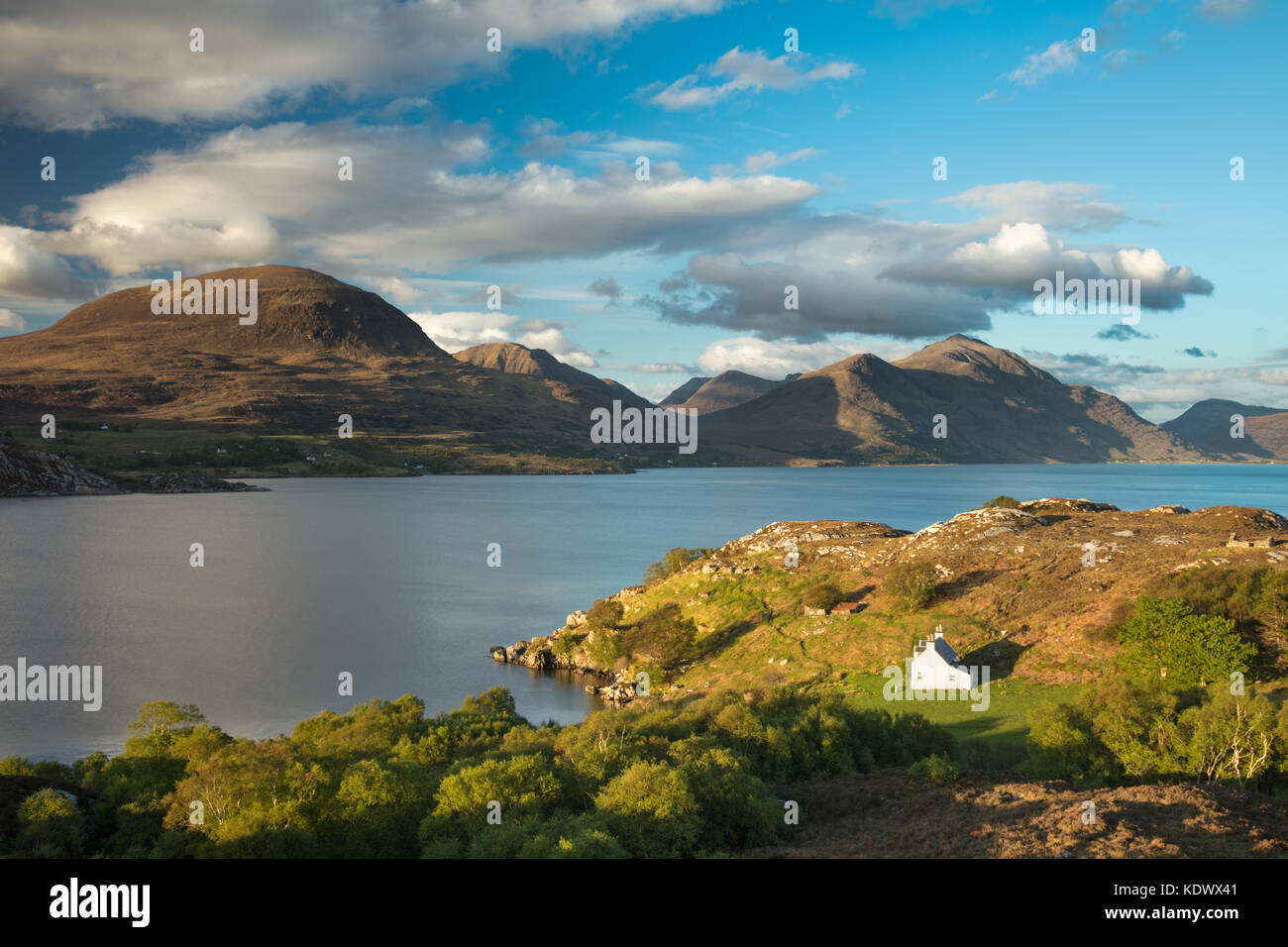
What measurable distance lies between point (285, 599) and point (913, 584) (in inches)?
2647

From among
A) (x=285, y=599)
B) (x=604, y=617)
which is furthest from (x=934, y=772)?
(x=285, y=599)

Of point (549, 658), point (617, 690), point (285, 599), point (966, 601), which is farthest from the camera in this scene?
point (285, 599)

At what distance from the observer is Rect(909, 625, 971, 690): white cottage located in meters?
43.5

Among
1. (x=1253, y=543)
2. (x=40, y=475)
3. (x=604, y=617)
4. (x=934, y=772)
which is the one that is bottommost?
(x=604, y=617)

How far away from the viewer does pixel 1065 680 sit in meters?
42.8

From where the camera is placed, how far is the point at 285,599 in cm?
8662

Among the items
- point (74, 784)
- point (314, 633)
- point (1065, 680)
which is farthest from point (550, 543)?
Result: point (74, 784)

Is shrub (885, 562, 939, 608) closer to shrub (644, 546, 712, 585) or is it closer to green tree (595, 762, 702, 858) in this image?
shrub (644, 546, 712, 585)

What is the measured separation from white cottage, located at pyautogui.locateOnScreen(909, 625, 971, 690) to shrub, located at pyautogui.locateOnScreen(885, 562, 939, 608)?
10394 mm

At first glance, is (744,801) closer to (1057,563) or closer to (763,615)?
(763,615)

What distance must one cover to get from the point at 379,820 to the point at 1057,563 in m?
→ 52.6

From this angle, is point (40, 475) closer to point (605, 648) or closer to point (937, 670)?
point (605, 648)

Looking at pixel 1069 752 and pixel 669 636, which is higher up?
pixel 1069 752

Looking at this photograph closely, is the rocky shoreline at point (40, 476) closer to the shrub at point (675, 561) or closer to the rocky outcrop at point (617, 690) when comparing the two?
the shrub at point (675, 561)
